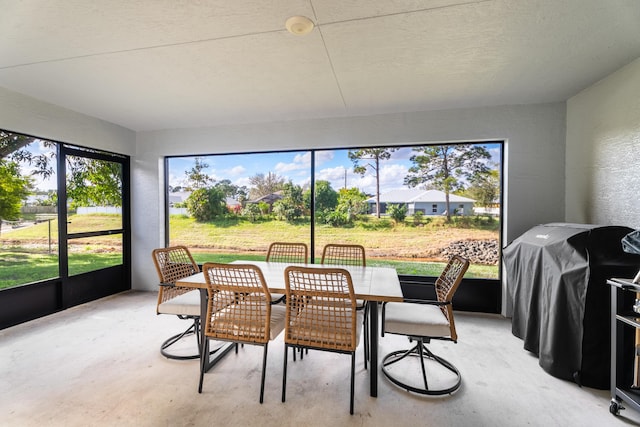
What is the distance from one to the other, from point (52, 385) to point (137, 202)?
2849 millimetres

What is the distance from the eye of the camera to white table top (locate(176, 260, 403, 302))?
1821 millimetres

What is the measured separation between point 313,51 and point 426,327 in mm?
2225

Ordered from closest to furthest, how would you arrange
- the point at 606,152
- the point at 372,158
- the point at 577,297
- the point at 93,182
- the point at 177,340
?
1. the point at 577,297
2. the point at 606,152
3. the point at 177,340
4. the point at 93,182
5. the point at 372,158

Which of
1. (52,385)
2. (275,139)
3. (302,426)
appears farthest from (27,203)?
(302,426)

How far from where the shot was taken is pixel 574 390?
6.39ft

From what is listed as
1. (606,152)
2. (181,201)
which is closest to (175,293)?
(181,201)

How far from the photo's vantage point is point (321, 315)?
1.82 m

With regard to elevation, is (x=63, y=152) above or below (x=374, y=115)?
below

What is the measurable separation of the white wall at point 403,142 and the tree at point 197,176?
475mm

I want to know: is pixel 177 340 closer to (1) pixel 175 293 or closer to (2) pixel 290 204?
(1) pixel 175 293

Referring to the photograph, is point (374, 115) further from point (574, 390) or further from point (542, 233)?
point (574, 390)

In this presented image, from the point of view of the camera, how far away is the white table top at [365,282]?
1.82 meters

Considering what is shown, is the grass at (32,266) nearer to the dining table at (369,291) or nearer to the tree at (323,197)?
the dining table at (369,291)

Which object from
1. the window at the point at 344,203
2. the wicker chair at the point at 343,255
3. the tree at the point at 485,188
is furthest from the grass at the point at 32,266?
the tree at the point at 485,188
